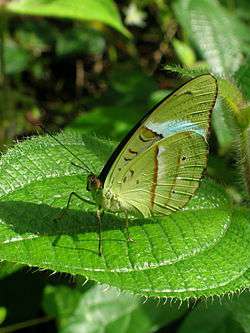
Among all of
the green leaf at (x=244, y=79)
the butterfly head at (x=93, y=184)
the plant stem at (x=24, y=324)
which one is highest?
the green leaf at (x=244, y=79)

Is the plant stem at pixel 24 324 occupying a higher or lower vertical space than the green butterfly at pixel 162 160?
lower

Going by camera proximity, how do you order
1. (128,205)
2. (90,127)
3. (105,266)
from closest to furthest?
(105,266) < (128,205) < (90,127)

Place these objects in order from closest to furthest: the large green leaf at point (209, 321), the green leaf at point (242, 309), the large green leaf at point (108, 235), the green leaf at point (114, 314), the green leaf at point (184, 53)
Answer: the large green leaf at point (108, 235)
the green leaf at point (242, 309)
the large green leaf at point (209, 321)
the green leaf at point (114, 314)
the green leaf at point (184, 53)

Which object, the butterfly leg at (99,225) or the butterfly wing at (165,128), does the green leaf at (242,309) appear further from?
the butterfly leg at (99,225)

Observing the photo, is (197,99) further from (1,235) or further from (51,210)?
(1,235)

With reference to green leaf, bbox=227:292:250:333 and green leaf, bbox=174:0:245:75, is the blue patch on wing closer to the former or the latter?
green leaf, bbox=227:292:250:333

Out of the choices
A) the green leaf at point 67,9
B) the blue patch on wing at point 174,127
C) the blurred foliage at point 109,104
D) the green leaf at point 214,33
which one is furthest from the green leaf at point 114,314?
the green leaf at point 67,9

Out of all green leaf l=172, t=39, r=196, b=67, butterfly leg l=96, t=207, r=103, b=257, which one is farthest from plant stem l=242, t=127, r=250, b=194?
green leaf l=172, t=39, r=196, b=67

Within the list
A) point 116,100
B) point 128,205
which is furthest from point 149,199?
point 116,100

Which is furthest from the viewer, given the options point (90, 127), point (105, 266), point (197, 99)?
point (90, 127)
